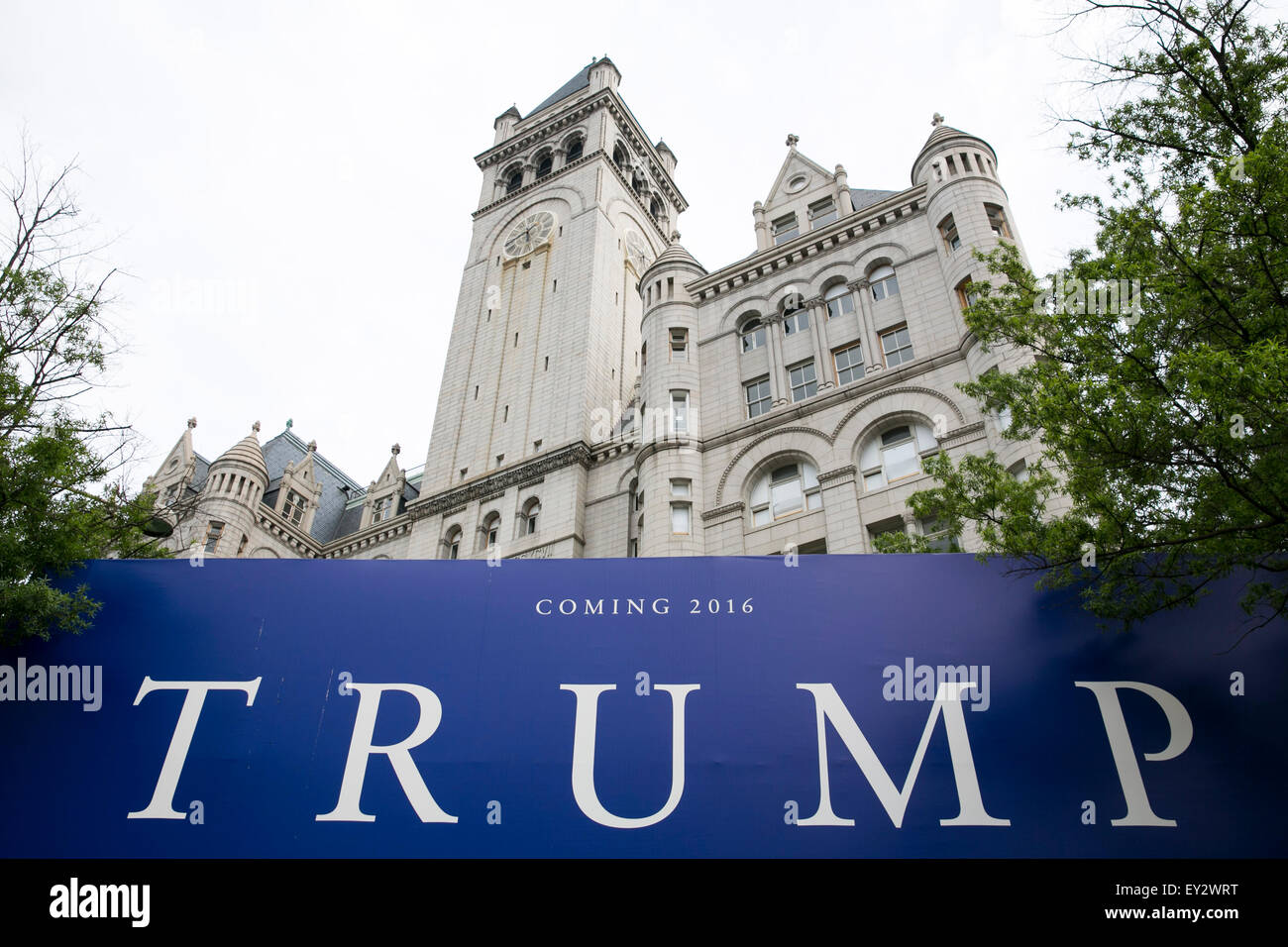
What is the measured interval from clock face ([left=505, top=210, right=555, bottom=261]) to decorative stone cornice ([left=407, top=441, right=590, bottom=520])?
17.4 meters

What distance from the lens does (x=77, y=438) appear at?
52.5 ft

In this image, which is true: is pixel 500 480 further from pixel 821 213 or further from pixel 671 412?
pixel 821 213

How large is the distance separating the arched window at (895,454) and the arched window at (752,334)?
23.2ft

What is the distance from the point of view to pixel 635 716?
42.0 ft

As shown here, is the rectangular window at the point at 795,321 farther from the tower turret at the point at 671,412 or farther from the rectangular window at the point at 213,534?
the rectangular window at the point at 213,534

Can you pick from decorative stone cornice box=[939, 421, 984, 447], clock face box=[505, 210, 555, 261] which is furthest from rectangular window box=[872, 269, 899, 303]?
clock face box=[505, 210, 555, 261]

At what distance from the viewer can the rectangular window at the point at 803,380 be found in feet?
103

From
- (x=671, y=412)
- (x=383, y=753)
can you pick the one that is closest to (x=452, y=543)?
(x=671, y=412)

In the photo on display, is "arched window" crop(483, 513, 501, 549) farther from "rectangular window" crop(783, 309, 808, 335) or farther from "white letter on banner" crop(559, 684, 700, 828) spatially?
"white letter on banner" crop(559, 684, 700, 828)

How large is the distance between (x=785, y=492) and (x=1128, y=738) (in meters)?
17.4

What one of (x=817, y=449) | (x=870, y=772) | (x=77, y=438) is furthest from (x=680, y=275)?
(x=870, y=772)

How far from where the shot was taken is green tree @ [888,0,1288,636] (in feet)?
38.3
